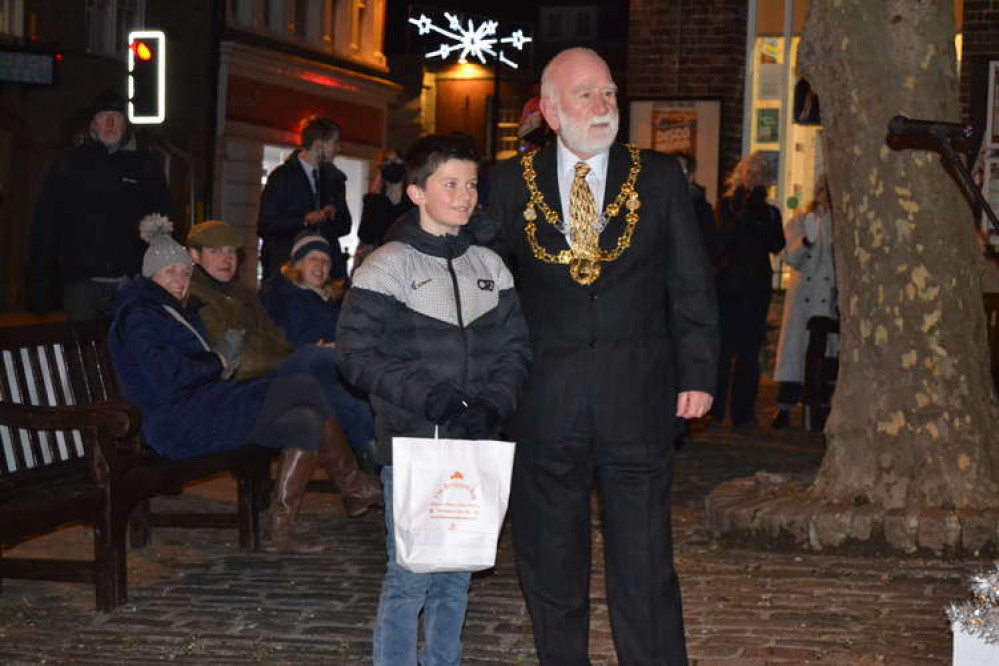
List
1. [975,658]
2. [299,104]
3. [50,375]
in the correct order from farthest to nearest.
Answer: [299,104] < [50,375] < [975,658]

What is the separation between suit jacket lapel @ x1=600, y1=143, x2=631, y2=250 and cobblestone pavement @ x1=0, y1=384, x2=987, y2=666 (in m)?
1.75

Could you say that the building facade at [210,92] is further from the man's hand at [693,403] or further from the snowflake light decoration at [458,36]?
the man's hand at [693,403]

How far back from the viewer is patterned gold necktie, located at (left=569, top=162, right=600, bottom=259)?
18.2 ft

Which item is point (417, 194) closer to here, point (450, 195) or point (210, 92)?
point (450, 195)

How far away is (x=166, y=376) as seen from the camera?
27.5ft

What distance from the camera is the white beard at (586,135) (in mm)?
5504

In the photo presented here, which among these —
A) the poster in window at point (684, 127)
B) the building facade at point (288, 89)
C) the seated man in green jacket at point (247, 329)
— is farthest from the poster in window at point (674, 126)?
the building facade at point (288, 89)

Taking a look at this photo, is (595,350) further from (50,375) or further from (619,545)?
(50,375)

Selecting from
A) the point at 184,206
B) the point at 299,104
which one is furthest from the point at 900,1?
the point at 299,104

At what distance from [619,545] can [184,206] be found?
2766cm

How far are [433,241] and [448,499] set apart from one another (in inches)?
32.9

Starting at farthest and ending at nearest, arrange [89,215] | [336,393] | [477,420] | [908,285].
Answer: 1. [89,215]
2. [336,393]
3. [908,285]
4. [477,420]

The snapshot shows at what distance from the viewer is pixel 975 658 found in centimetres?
542

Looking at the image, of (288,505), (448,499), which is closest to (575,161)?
(448,499)
